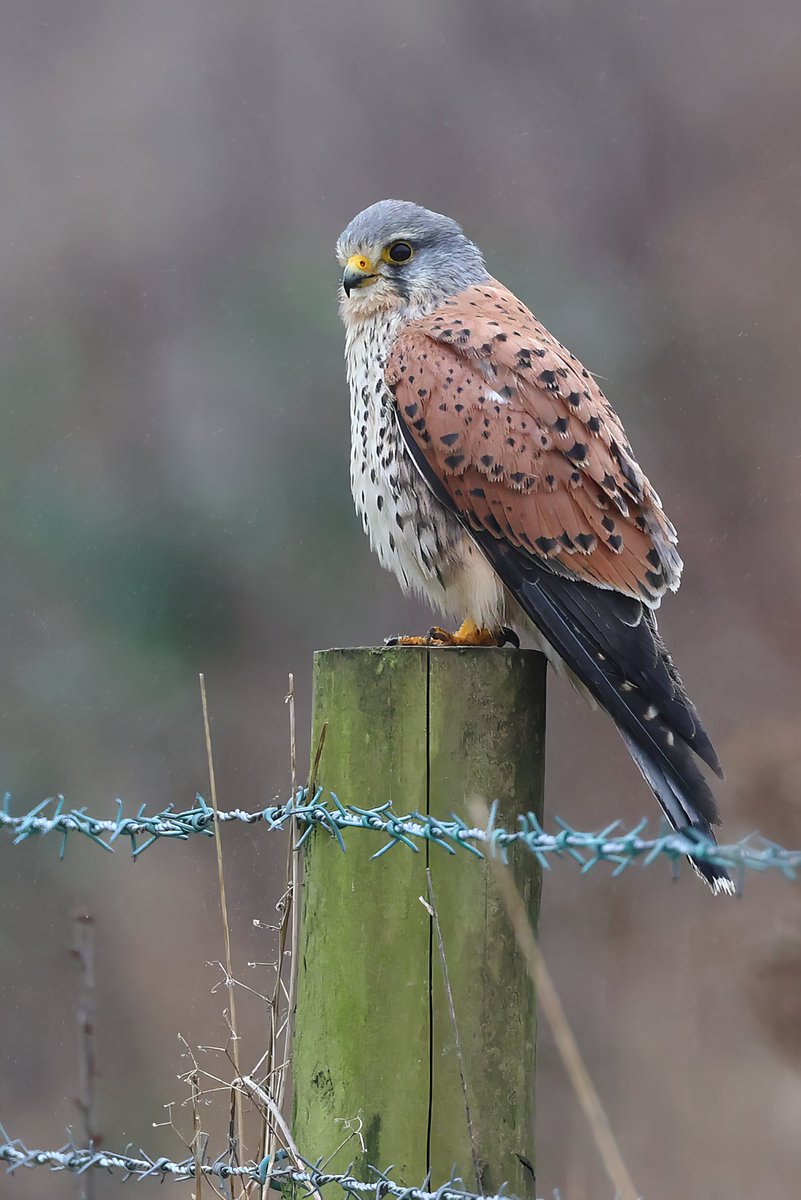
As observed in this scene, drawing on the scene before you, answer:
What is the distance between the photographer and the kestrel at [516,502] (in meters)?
2.99

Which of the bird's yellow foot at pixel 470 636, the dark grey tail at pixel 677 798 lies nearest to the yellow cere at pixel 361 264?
the bird's yellow foot at pixel 470 636

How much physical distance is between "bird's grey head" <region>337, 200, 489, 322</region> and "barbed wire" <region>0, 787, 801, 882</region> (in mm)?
1807

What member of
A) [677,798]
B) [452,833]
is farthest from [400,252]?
[452,833]

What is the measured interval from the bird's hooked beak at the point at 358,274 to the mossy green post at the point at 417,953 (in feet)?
5.74

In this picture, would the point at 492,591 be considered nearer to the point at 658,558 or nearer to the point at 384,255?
the point at 658,558

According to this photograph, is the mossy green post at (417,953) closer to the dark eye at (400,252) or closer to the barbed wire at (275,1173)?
the barbed wire at (275,1173)

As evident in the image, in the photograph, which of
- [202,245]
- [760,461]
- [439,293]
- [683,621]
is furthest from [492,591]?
[202,245]

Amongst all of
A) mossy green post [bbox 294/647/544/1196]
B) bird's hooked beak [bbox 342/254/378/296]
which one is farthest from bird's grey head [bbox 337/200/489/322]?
mossy green post [bbox 294/647/544/1196]

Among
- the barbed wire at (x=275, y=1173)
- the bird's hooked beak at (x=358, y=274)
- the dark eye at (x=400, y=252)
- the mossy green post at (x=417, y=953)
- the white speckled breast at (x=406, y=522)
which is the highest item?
the dark eye at (x=400, y=252)

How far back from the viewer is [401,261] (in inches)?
149

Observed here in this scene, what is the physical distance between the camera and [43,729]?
8.25m

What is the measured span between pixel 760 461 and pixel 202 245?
13.9 feet

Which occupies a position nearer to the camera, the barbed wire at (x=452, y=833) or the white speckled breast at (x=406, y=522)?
the barbed wire at (x=452, y=833)

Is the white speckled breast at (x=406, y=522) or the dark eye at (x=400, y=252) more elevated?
the dark eye at (x=400, y=252)
